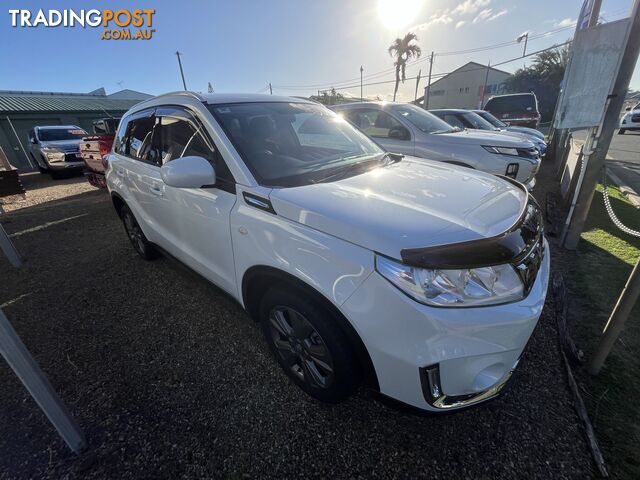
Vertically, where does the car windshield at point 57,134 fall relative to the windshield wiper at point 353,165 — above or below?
above

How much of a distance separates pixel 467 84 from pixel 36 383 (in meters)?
54.2

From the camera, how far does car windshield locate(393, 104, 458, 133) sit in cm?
504

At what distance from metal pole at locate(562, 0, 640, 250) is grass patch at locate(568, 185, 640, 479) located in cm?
31

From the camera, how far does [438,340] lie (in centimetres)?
126

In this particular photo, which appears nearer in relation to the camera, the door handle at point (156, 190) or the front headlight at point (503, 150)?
the door handle at point (156, 190)

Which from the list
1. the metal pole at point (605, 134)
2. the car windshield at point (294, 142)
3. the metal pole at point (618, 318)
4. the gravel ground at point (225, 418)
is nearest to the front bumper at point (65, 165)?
the gravel ground at point (225, 418)

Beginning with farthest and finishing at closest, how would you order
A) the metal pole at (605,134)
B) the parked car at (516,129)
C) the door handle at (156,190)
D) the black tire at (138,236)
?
the parked car at (516,129) → the black tire at (138,236) → the metal pole at (605,134) → the door handle at (156,190)

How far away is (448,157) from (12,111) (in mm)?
22940

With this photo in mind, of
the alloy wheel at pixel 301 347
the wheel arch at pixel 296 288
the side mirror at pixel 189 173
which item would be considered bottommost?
the alloy wheel at pixel 301 347

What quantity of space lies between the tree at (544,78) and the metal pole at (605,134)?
1415 inches

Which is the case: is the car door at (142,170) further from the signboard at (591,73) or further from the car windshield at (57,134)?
the car windshield at (57,134)

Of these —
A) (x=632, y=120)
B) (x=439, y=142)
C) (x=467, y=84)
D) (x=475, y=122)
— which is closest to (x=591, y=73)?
(x=439, y=142)

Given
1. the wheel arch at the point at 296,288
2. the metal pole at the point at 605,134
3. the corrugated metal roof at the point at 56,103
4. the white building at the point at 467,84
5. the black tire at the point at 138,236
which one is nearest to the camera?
the wheel arch at the point at 296,288

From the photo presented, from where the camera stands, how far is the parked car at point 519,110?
12.0 m
